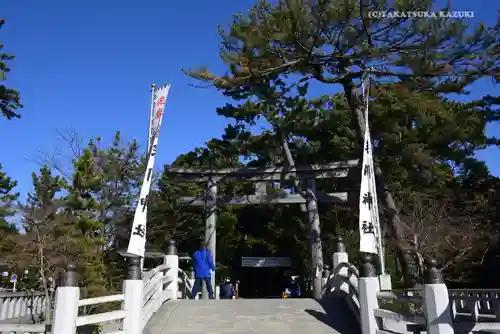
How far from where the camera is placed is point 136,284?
282 inches

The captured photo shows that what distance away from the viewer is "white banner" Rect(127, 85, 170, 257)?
27.1 ft

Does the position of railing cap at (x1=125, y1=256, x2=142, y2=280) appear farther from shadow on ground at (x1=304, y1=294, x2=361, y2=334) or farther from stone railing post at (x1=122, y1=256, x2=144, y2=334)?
shadow on ground at (x1=304, y1=294, x2=361, y2=334)

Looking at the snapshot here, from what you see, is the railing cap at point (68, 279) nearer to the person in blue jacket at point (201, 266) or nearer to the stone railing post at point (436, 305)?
the person in blue jacket at point (201, 266)

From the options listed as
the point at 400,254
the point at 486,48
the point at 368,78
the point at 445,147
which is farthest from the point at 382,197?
the point at 445,147

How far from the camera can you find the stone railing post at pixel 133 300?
6938 millimetres

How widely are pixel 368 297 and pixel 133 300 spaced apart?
4011 mm

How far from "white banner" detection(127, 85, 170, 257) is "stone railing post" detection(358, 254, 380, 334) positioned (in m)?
4.29

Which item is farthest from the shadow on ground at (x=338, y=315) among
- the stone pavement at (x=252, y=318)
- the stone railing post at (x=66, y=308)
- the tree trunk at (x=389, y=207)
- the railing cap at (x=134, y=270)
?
the stone railing post at (x=66, y=308)

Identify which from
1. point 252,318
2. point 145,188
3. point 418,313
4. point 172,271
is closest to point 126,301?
point 252,318

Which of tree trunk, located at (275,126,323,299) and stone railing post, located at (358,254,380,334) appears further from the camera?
tree trunk, located at (275,126,323,299)

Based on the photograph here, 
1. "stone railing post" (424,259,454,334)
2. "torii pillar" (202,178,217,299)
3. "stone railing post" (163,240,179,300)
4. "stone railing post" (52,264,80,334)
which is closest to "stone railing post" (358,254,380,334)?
"stone railing post" (424,259,454,334)

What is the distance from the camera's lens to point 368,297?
6879 millimetres

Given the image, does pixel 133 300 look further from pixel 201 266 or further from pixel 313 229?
pixel 313 229

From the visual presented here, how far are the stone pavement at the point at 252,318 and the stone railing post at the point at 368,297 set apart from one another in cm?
46
